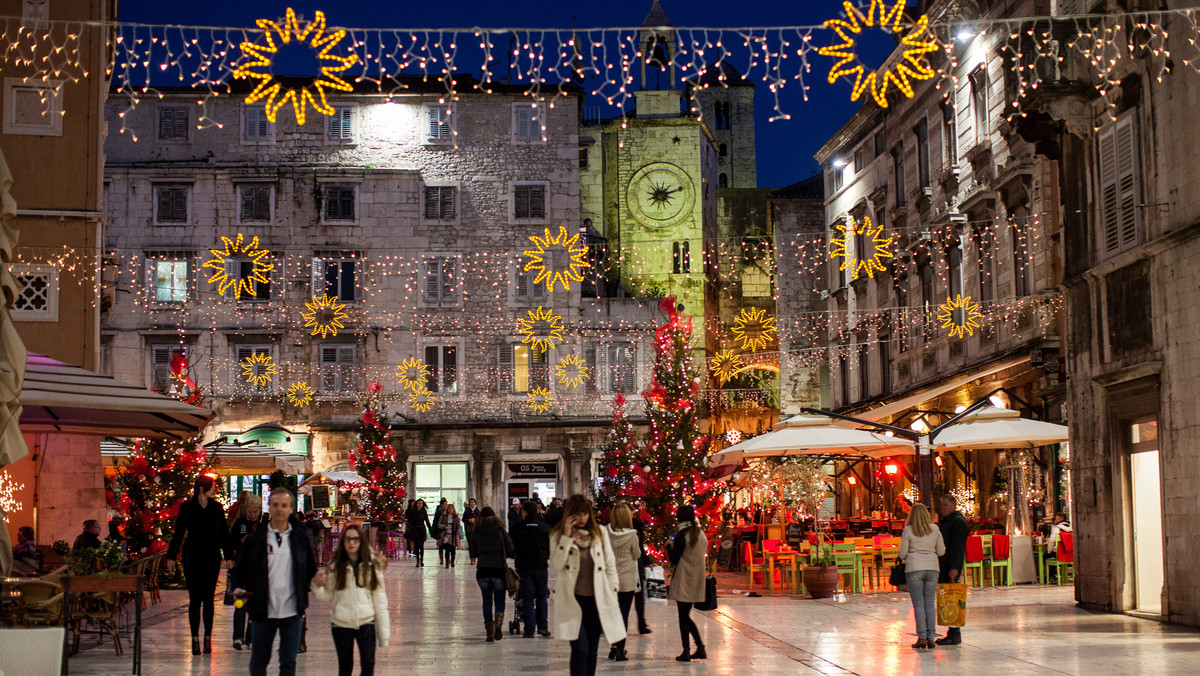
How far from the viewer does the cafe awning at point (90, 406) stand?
558 inches

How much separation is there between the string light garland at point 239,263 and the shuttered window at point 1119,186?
110 ft

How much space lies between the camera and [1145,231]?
16.4 m

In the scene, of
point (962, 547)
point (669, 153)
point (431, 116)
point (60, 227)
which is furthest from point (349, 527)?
point (669, 153)

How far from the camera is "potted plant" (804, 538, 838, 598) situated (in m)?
20.9

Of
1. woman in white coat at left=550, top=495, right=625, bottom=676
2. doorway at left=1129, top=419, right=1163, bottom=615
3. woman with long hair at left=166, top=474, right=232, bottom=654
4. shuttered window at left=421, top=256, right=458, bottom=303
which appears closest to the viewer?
woman in white coat at left=550, top=495, right=625, bottom=676

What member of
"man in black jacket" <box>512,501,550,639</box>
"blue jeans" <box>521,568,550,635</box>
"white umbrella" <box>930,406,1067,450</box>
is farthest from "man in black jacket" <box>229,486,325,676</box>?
"white umbrella" <box>930,406,1067,450</box>

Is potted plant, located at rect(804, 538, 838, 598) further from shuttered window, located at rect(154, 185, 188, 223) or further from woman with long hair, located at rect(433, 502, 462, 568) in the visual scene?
shuttered window, located at rect(154, 185, 188, 223)

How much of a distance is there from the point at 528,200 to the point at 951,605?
116ft

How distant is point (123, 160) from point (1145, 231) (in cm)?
3928

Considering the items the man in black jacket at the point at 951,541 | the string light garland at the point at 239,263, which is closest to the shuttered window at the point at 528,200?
the string light garland at the point at 239,263

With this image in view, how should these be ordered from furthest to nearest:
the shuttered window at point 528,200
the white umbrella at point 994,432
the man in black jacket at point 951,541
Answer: the shuttered window at point 528,200 < the white umbrella at point 994,432 < the man in black jacket at point 951,541

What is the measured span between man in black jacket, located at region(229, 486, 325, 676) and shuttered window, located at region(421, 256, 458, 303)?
37.2 metres

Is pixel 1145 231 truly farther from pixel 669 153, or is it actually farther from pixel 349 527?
pixel 669 153

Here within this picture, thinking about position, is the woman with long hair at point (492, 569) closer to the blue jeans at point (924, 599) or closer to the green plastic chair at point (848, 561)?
the blue jeans at point (924, 599)
